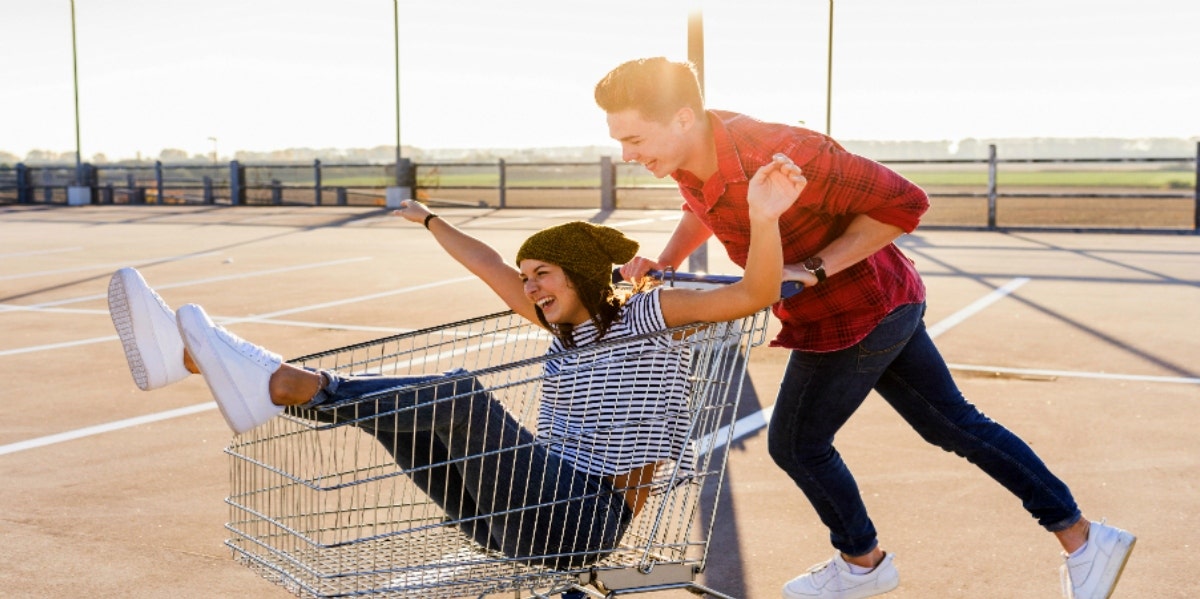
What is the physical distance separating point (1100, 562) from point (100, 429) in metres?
4.70

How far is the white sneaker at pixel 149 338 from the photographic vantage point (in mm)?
3010

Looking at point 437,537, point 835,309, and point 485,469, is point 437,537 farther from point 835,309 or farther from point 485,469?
point 835,309

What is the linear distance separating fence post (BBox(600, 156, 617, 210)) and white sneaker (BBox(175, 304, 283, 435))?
22762 mm

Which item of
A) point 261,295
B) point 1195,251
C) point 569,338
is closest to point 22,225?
point 261,295

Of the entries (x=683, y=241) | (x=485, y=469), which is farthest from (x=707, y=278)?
(x=485, y=469)

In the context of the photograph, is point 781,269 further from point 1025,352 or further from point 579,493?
point 1025,352

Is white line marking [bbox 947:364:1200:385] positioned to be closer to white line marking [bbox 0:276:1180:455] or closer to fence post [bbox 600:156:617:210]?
white line marking [bbox 0:276:1180:455]

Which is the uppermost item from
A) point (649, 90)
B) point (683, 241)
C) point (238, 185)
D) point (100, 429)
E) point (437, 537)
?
point (649, 90)

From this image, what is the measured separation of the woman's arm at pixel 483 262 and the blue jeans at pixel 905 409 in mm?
769

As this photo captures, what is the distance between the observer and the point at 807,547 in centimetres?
448

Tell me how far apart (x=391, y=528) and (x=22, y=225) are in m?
22.9

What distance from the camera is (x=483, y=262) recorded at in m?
3.56

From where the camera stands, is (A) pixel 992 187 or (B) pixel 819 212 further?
(A) pixel 992 187

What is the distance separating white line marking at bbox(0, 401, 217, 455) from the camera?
593cm
